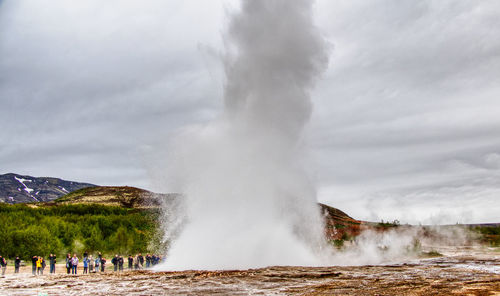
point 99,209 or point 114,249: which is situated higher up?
point 99,209

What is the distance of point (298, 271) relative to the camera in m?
22.6

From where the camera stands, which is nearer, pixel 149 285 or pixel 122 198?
pixel 149 285

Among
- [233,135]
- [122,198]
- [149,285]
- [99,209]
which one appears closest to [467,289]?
[149,285]

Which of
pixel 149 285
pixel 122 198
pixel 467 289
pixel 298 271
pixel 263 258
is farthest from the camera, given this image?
pixel 122 198

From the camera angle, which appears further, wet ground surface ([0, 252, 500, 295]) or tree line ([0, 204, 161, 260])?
tree line ([0, 204, 161, 260])

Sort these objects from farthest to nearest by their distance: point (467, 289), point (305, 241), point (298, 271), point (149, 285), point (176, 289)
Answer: point (305, 241), point (298, 271), point (149, 285), point (176, 289), point (467, 289)

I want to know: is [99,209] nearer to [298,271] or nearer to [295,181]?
[295,181]

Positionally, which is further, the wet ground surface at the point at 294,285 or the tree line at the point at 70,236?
the tree line at the point at 70,236

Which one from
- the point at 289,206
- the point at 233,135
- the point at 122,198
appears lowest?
the point at 289,206

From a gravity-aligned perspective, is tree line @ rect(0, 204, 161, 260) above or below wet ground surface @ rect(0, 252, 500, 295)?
above

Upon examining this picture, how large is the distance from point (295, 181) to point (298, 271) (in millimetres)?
9904

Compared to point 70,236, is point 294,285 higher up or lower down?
lower down

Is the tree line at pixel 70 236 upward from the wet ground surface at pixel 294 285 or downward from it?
upward

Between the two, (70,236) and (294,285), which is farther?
(70,236)
